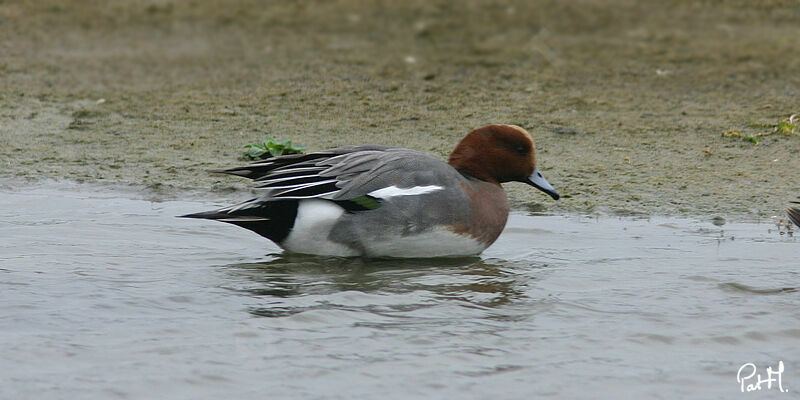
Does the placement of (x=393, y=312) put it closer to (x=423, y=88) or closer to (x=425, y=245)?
(x=425, y=245)

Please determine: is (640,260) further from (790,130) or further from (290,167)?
(790,130)

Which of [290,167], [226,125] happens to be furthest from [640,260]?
[226,125]

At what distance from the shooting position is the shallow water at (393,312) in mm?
4387

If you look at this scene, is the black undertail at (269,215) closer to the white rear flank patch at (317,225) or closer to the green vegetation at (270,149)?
the white rear flank patch at (317,225)

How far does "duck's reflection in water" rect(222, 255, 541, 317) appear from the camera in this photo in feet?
17.3

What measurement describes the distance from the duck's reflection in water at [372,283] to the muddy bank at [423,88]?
135 centimetres

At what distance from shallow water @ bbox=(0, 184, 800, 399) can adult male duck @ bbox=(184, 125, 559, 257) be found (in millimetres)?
121

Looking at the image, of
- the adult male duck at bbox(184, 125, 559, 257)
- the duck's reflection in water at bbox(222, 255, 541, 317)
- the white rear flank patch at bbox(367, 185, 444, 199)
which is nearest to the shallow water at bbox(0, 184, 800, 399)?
the duck's reflection in water at bbox(222, 255, 541, 317)

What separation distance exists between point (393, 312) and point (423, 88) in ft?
15.3

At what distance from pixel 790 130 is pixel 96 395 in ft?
18.6

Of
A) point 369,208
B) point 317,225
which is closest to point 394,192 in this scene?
point 369,208

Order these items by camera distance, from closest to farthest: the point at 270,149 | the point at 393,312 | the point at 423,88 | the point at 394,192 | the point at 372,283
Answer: the point at 393,312 → the point at 372,283 → the point at 394,192 → the point at 270,149 → the point at 423,88
